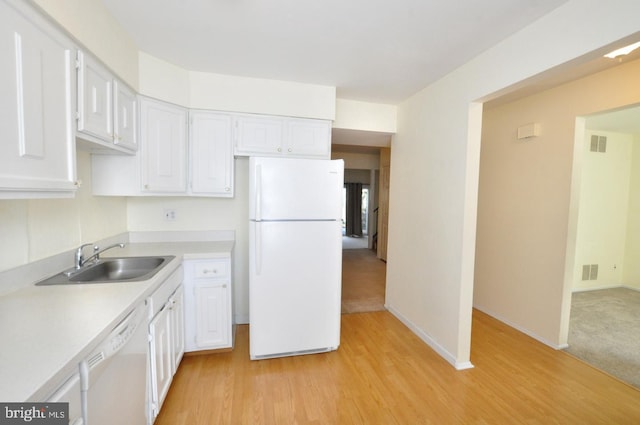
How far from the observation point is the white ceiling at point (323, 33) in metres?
1.59

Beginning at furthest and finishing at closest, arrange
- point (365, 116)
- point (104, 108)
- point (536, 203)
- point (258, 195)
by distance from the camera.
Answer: point (365, 116), point (536, 203), point (258, 195), point (104, 108)

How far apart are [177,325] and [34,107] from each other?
1612mm

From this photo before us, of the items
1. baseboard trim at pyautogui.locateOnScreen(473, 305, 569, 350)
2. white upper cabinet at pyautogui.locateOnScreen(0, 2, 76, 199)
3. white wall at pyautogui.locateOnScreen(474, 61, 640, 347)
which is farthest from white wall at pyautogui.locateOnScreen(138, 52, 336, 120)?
baseboard trim at pyautogui.locateOnScreen(473, 305, 569, 350)

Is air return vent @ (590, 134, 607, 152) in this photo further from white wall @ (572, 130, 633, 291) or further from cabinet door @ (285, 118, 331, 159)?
cabinet door @ (285, 118, 331, 159)

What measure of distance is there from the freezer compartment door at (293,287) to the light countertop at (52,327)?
83 centimetres

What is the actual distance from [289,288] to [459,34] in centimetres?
228

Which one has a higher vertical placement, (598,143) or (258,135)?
(598,143)

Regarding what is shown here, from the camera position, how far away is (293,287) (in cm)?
240

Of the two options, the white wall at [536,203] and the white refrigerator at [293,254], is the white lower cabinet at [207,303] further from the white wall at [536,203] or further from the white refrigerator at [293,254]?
the white wall at [536,203]

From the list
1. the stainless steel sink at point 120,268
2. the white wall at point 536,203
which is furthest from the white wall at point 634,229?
the stainless steel sink at point 120,268

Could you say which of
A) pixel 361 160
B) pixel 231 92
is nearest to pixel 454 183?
pixel 231 92

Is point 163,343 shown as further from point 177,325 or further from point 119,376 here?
point 119,376

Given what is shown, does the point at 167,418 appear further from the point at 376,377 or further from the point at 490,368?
the point at 490,368

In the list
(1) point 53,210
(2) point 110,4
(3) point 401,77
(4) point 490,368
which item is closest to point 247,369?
(1) point 53,210
